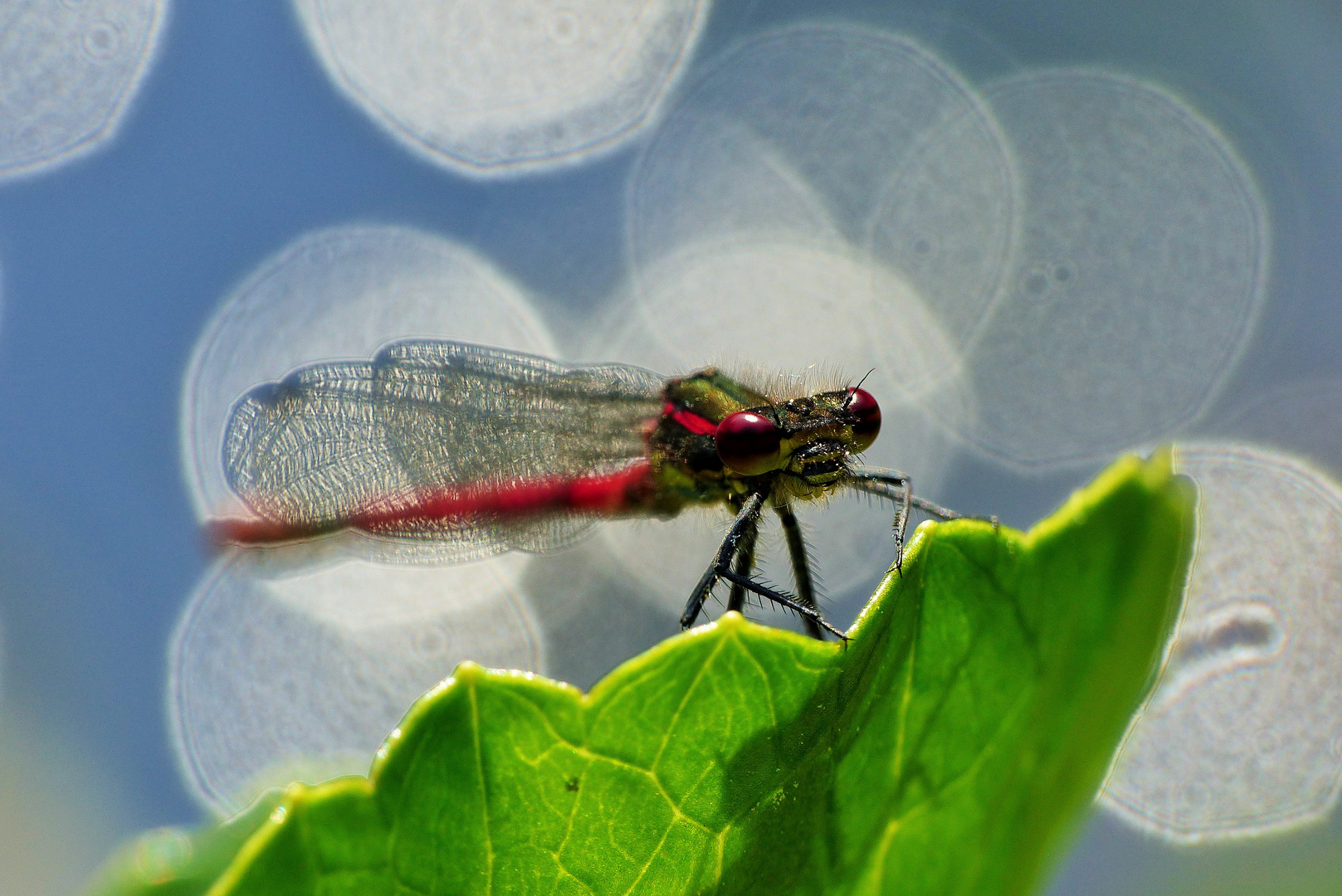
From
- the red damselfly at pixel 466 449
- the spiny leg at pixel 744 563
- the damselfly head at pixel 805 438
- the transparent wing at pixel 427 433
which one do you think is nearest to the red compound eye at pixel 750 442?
the damselfly head at pixel 805 438

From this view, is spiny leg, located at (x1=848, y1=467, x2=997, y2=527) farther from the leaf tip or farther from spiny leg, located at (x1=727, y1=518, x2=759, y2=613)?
the leaf tip

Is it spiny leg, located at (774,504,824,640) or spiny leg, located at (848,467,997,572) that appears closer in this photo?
spiny leg, located at (848,467,997,572)

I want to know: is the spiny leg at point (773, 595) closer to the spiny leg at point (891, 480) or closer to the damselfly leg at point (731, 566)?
the damselfly leg at point (731, 566)

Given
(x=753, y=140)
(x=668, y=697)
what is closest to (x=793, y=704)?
(x=668, y=697)

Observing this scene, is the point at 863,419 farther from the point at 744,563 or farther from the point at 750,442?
the point at 744,563

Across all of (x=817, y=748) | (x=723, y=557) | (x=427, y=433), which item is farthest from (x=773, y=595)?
(x=427, y=433)

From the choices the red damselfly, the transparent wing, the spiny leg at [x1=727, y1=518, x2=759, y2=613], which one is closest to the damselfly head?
the spiny leg at [x1=727, y1=518, x2=759, y2=613]

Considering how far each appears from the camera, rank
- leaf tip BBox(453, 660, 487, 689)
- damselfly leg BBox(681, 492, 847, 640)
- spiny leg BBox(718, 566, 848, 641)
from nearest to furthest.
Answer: leaf tip BBox(453, 660, 487, 689), spiny leg BBox(718, 566, 848, 641), damselfly leg BBox(681, 492, 847, 640)
